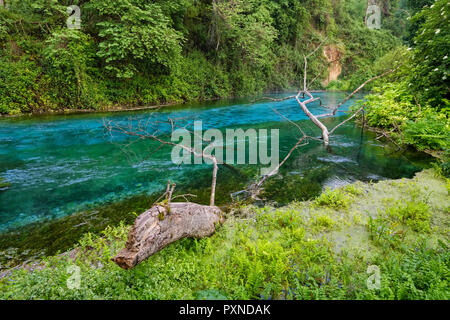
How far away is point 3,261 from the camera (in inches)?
126

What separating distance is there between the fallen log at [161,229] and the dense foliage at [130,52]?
8.04 meters

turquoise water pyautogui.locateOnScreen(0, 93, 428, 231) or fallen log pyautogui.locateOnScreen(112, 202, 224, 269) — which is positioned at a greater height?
fallen log pyautogui.locateOnScreen(112, 202, 224, 269)

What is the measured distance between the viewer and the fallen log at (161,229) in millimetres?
2359

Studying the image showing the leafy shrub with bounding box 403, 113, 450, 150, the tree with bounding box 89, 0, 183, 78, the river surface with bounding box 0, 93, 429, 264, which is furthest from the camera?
the tree with bounding box 89, 0, 183, 78

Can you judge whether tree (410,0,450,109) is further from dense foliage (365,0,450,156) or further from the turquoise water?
the turquoise water

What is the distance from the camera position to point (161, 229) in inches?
104

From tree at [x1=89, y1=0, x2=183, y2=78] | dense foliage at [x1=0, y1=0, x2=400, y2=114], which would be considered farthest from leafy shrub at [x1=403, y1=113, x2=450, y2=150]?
tree at [x1=89, y1=0, x2=183, y2=78]

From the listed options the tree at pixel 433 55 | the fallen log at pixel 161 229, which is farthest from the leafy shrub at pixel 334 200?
the tree at pixel 433 55

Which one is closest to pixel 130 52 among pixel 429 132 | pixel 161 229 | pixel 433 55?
pixel 433 55

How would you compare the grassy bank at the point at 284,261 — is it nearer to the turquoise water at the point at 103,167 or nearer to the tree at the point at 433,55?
the turquoise water at the point at 103,167

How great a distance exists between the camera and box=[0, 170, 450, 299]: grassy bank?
227cm

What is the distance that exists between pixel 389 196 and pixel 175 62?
17283mm

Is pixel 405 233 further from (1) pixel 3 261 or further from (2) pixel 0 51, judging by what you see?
(2) pixel 0 51
